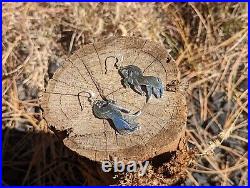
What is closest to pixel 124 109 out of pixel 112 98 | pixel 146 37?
pixel 112 98

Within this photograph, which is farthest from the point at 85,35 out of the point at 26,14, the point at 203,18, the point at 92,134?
the point at 92,134

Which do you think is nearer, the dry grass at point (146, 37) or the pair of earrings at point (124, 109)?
the pair of earrings at point (124, 109)

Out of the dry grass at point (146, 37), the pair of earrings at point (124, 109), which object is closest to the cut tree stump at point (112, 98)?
the pair of earrings at point (124, 109)

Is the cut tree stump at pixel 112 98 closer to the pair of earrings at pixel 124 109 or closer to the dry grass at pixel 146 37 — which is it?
the pair of earrings at pixel 124 109

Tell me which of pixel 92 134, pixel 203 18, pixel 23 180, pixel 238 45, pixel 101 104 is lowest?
pixel 23 180

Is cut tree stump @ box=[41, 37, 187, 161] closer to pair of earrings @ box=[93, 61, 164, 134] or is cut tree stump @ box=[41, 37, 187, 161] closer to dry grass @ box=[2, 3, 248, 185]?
pair of earrings @ box=[93, 61, 164, 134]

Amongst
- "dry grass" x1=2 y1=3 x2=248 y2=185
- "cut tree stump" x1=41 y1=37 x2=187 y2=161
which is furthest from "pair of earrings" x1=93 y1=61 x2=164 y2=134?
"dry grass" x1=2 y1=3 x2=248 y2=185

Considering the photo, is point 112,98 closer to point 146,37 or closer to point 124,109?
point 124,109

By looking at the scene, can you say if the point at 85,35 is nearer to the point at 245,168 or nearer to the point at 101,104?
the point at 101,104
